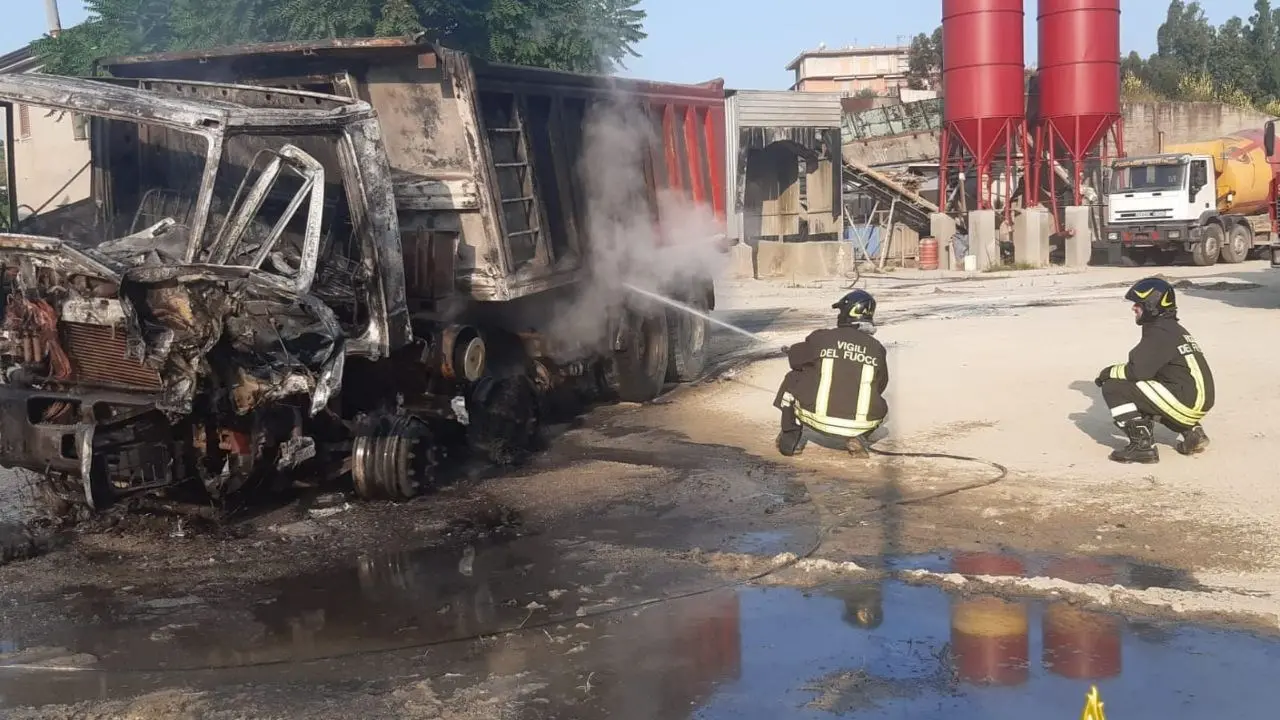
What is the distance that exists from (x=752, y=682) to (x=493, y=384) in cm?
456

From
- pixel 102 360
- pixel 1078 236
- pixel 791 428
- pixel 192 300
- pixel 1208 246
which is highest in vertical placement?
pixel 192 300

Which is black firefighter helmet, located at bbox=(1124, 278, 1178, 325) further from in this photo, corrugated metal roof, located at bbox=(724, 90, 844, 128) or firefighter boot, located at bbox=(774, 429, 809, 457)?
corrugated metal roof, located at bbox=(724, 90, 844, 128)

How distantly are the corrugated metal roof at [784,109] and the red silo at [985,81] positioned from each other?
324 cm

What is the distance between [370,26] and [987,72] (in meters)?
19.6

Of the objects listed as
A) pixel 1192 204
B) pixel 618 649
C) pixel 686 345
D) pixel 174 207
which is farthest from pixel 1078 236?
pixel 618 649

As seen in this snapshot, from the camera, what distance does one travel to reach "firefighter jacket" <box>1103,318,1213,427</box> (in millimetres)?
8031

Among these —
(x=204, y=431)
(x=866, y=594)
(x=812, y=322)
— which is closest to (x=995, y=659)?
(x=866, y=594)

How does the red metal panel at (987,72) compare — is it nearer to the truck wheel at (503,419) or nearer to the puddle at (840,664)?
the truck wheel at (503,419)

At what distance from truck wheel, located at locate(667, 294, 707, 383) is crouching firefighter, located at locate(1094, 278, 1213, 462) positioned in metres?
4.99

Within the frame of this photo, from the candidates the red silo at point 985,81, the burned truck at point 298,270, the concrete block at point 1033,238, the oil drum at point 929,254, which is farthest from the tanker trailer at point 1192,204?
the burned truck at point 298,270

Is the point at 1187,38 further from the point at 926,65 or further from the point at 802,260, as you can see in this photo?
the point at 802,260

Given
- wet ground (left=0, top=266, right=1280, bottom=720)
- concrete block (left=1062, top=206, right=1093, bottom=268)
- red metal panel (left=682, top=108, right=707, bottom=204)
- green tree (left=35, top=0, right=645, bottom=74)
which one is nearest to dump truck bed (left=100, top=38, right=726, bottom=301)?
wet ground (left=0, top=266, right=1280, bottom=720)

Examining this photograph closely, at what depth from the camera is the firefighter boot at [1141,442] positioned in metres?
8.18

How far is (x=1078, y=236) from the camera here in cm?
3048
